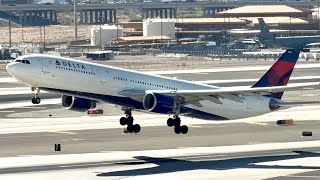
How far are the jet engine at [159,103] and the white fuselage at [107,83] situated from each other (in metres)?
1.80

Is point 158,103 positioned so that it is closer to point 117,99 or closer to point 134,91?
point 134,91

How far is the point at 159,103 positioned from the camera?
11262cm

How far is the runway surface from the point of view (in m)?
103

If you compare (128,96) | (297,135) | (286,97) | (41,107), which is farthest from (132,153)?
(286,97)

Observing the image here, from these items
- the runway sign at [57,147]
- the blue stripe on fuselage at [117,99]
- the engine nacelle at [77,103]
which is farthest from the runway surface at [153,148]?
the engine nacelle at [77,103]

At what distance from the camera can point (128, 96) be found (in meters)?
114

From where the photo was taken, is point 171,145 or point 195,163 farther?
point 171,145

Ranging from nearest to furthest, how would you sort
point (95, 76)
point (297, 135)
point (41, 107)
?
1. point (95, 76)
2. point (297, 135)
3. point (41, 107)

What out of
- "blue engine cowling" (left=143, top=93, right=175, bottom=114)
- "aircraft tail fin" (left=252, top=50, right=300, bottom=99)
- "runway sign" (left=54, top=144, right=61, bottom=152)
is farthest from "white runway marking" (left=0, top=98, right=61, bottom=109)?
"blue engine cowling" (left=143, top=93, right=175, bottom=114)

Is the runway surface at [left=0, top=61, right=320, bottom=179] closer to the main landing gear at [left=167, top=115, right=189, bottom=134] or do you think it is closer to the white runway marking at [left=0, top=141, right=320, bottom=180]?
the white runway marking at [left=0, top=141, right=320, bottom=180]

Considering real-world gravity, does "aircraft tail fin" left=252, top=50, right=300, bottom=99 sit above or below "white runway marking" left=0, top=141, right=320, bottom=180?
above

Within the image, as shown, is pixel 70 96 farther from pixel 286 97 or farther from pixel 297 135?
pixel 286 97

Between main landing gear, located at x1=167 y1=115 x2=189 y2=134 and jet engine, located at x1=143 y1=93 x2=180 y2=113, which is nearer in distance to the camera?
jet engine, located at x1=143 y1=93 x2=180 y2=113

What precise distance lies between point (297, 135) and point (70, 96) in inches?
1267
